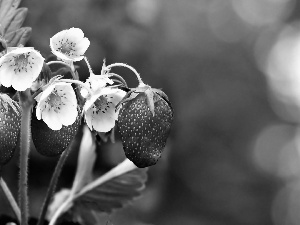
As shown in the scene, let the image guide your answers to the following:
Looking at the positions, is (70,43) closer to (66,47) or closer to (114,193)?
(66,47)

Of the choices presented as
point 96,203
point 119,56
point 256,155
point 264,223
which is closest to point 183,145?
point 264,223

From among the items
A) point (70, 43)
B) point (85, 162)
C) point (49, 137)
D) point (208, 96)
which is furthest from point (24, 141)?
point (208, 96)

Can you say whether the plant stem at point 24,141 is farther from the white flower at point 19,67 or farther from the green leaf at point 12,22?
the green leaf at point 12,22

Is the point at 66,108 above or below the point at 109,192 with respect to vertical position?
above

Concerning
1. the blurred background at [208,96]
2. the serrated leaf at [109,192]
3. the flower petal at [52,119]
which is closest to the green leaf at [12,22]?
the flower petal at [52,119]

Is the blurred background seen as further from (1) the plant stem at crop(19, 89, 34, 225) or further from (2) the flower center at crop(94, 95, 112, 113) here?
(2) the flower center at crop(94, 95, 112, 113)

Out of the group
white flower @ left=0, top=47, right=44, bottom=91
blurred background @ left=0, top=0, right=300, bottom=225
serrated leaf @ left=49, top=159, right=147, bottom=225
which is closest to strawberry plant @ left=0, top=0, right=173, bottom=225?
white flower @ left=0, top=47, right=44, bottom=91

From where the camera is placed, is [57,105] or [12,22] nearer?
[57,105]

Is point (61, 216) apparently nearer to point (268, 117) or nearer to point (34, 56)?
point (34, 56)

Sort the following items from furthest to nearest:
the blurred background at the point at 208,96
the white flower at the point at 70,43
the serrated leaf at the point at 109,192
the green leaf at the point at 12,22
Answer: the blurred background at the point at 208,96 → the serrated leaf at the point at 109,192 → the green leaf at the point at 12,22 → the white flower at the point at 70,43
